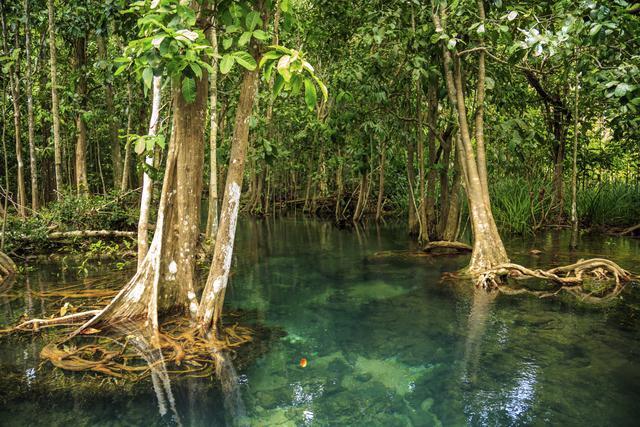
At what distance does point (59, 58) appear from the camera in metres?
14.3

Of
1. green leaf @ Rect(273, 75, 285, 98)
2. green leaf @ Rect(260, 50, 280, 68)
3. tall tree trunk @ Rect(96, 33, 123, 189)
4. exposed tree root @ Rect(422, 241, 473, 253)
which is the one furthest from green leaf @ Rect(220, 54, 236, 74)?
tall tree trunk @ Rect(96, 33, 123, 189)

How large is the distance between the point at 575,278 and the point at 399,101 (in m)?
7.29

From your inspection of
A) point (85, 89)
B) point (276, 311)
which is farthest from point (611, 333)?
point (85, 89)

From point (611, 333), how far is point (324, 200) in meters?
16.4

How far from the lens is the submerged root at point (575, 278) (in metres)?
6.64

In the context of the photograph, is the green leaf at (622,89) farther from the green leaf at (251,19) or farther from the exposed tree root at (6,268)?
the exposed tree root at (6,268)

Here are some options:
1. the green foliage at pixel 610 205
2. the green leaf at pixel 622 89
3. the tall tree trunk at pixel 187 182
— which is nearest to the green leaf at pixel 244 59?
the tall tree trunk at pixel 187 182

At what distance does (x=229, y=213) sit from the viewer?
482 cm

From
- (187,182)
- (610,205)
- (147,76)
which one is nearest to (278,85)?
(147,76)

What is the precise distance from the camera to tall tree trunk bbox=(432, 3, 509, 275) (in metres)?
7.39

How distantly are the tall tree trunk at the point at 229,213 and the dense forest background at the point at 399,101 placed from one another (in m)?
0.86

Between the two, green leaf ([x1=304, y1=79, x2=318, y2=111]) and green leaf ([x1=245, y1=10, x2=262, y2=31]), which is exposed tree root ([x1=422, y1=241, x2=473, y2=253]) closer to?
green leaf ([x1=245, y1=10, x2=262, y2=31])

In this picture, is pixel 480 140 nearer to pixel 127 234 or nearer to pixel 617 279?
pixel 617 279

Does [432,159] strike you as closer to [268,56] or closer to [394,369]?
[394,369]
